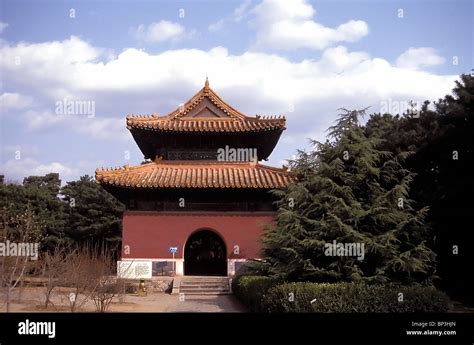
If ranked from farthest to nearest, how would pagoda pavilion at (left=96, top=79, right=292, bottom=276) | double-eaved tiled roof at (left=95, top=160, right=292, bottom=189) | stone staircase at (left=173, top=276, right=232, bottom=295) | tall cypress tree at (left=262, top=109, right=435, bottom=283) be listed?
pagoda pavilion at (left=96, top=79, right=292, bottom=276) < double-eaved tiled roof at (left=95, top=160, right=292, bottom=189) < stone staircase at (left=173, top=276, right=232, bottom=295) < tall cypress tree at (left=262, top=109, right=435, bottom=283)

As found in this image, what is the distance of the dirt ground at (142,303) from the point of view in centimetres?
1265

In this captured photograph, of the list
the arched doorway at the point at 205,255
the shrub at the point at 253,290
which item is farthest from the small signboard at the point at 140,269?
the shrub at the point at 253,290

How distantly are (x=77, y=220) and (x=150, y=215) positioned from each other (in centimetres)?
1630

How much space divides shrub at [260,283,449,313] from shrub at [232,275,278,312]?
1.28 m

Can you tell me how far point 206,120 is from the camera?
18.8 m

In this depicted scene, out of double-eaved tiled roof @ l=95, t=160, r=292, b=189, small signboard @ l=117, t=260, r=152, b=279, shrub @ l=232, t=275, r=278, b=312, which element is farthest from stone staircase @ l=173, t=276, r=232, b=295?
double-eaved tiled roof @ l=95, t=160, r=292, b=189

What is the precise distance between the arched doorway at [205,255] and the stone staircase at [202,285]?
170cm

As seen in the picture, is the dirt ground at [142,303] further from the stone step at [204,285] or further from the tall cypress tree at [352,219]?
the tall cypress tree at [352,219]

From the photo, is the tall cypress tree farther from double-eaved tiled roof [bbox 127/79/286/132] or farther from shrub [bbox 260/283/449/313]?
double-eaved tiled roof [bbox 127/79/286/132]

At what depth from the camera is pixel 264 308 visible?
33.1 feet

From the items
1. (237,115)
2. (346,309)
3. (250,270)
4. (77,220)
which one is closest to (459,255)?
(250,270)

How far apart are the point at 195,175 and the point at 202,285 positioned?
3.72 m

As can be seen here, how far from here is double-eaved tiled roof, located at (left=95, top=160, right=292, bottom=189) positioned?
54.6 feet

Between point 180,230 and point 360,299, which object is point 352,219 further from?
point 180,230
